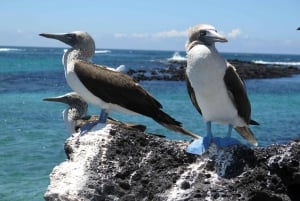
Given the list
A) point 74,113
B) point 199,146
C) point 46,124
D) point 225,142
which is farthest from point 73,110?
point 46,124

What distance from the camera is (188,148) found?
16.9ft

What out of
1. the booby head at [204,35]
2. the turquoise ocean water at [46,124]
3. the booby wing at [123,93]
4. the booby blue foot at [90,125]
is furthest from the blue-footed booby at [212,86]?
the turquoise ocean water at [46,124]

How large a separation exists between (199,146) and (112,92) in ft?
4.52

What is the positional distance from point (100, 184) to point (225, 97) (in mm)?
1324

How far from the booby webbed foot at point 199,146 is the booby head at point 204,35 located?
825 mm

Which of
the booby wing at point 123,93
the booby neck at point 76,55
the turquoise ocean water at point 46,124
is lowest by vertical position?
the turquoise ocean water at point 46,124

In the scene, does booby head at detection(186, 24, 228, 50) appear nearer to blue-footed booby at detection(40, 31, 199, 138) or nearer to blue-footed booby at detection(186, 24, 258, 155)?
blue-footed booby at detection(186, 24, 258, 155)

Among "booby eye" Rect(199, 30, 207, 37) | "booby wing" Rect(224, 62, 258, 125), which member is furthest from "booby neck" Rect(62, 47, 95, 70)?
"booby wing" Rect(224, 62, 258, 125)

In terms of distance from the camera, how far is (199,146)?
5105mm

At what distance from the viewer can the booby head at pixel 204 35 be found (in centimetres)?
516

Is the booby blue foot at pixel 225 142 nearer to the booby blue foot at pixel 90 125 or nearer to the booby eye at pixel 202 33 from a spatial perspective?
the booby eye at pixel 202 33

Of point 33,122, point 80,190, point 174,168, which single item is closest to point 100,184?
point 80,190

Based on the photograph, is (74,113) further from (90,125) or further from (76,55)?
(90,125)

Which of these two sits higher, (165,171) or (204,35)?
(204,35)
